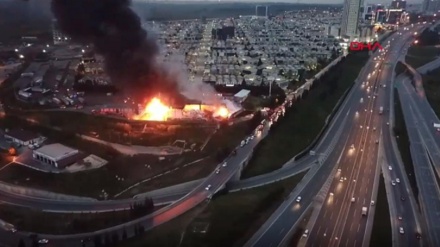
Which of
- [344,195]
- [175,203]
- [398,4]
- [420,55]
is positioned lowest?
[344,195]

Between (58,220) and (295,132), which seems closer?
(58,220)

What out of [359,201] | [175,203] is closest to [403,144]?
[359,201]

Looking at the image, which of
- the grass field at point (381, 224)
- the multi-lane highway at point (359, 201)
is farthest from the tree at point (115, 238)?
the grass field at point (381, 224)

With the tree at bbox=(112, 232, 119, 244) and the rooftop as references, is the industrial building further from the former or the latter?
the tree at bbox=(112, 232, 119, 244)

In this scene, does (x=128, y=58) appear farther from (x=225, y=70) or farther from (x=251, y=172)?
(x=225, y=70)

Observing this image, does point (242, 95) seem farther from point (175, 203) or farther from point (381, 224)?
point (381, 224)

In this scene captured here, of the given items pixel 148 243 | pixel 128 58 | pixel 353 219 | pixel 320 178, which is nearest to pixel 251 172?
pixel 320 178

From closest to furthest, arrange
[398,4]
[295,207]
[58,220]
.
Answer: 1. [58,220]
2. [295,207]
3. [398,4]

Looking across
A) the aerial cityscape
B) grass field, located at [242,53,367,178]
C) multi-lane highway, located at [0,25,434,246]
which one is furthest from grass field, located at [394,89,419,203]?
grass field, located at [242,53,367,178]
